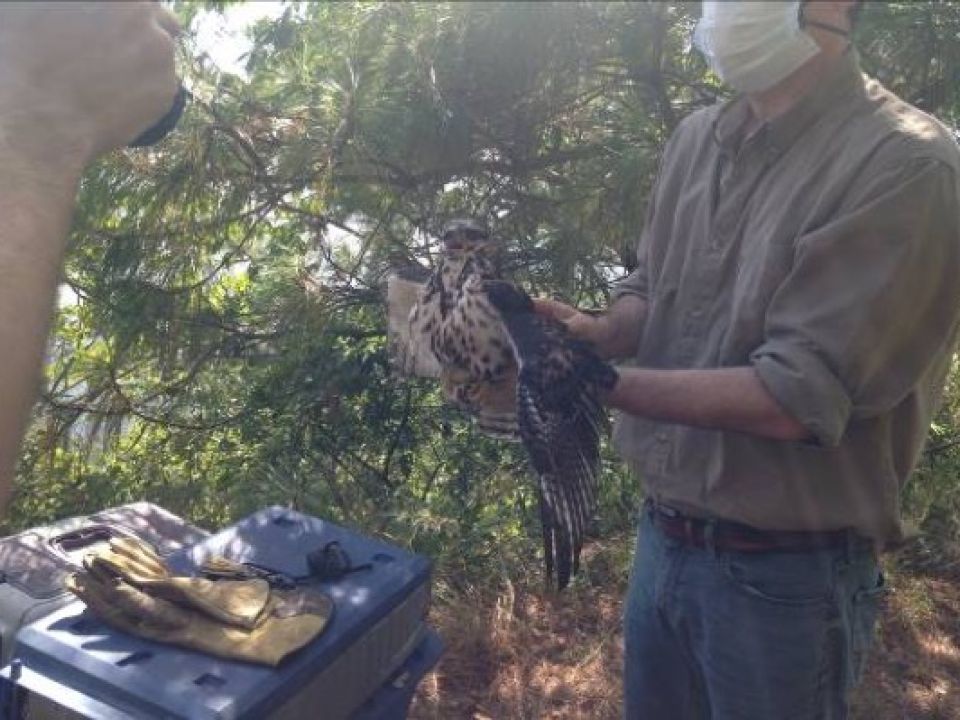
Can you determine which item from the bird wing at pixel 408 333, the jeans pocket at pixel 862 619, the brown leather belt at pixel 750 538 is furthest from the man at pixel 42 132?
the jeans pocket at pixel 862 619

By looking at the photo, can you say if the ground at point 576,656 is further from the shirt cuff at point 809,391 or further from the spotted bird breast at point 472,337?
the shirt cuff at point 809,391

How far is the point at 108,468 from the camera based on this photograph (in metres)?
4.59

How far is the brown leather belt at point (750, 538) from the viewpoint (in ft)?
6.44

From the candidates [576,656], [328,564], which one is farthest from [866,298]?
[576,656]

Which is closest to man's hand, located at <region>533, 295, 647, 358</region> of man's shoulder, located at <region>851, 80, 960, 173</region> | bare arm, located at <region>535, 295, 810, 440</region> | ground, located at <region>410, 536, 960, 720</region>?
bare arm, located at <region>535, 295, 810, 440</region>

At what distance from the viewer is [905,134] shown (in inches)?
70.0

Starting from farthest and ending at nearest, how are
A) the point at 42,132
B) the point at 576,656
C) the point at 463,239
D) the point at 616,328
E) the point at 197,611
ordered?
the point at 576,656 → the point at 463,239 → the point at 616,328 → the point at 197,611 → the point at 42,132

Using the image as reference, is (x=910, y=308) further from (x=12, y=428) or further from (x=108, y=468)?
(x=108, y=468)

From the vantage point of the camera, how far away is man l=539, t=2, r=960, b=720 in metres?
1.78

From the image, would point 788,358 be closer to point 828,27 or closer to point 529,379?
point 529,379

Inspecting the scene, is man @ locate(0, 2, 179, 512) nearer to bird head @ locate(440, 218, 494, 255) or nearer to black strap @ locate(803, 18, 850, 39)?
black strap @ locate(803, 18, 850, 39)

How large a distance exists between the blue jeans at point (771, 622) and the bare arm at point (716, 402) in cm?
32

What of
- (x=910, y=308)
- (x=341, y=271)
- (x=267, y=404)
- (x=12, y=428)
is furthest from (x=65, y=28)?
(x=267, y=404)

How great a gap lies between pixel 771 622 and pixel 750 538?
18cm
